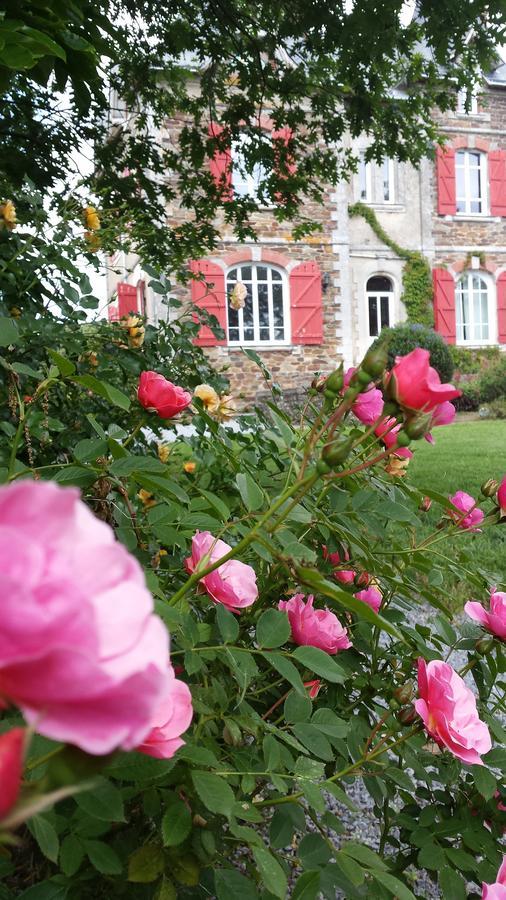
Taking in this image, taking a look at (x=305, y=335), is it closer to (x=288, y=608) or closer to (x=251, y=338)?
(x=251, y=338)

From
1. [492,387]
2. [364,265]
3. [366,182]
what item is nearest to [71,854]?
[492,387]

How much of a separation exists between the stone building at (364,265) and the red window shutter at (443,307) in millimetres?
18

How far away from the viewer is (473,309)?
1186 cm

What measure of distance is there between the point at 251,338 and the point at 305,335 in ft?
2.96

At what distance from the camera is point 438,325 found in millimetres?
11297

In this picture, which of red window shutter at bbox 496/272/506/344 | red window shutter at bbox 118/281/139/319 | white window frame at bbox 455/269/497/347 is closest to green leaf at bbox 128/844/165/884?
red window shutter at bbox 118/281/139/319

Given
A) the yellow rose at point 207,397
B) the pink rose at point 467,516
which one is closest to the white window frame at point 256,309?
the yellow rose at point 207,397

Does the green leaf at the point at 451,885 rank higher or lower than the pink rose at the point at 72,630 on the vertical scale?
lower

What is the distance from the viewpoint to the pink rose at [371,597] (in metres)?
0.84

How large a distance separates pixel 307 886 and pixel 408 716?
215mm

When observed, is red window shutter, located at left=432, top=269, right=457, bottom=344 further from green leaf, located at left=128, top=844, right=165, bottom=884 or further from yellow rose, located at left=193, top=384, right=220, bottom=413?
green leaf, located at left=128, top=844, right=165, bottom=884

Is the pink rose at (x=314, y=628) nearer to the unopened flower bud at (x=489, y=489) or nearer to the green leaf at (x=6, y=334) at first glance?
the unopened flower bud at (x=489, y=489)

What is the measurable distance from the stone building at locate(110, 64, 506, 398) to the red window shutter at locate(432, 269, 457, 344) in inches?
0.7

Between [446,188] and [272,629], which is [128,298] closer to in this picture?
[446,188]
